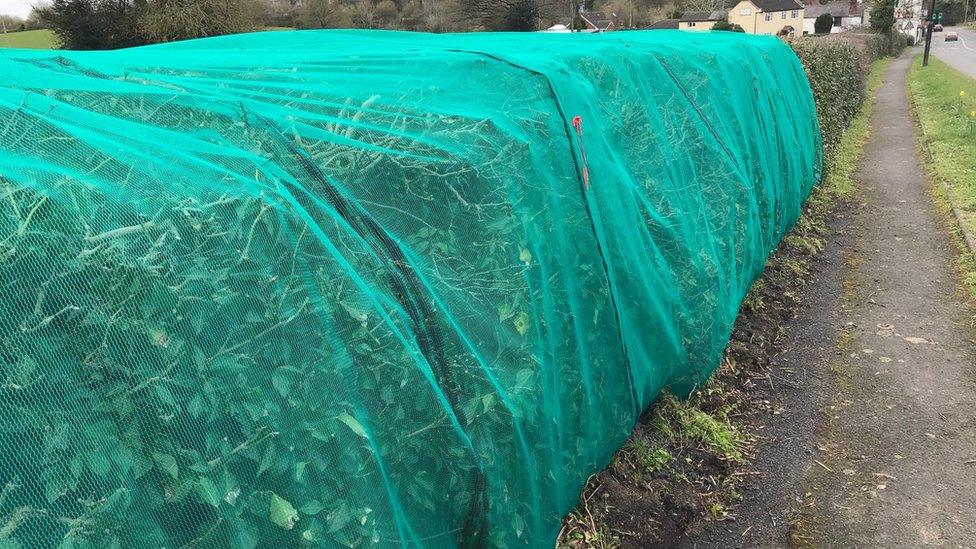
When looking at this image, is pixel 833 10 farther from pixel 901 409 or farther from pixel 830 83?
pixel 901 409

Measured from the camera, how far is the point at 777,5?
8006 centimetres

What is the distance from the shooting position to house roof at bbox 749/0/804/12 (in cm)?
7862

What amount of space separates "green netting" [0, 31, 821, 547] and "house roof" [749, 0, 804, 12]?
87962mm

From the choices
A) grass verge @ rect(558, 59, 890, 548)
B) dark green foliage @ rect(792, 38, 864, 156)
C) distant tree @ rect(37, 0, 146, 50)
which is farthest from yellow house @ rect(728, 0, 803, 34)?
grass verge @ rect(558, 59, 890, 548)

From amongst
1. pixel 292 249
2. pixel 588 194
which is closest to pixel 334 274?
pixel 292 249

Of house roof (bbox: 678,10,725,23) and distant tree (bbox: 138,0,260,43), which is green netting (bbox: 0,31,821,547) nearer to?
distant tree (bbox: 138,0,260,43)

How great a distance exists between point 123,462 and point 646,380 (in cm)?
263

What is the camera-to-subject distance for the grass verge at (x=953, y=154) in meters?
7.21

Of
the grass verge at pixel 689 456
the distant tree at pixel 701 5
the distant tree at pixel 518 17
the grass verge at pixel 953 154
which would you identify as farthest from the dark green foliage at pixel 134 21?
the distant tree at pixel 701 5

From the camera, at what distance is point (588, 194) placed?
10.3 ft

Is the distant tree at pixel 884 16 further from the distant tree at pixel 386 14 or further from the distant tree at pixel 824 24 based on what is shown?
the distant tree at pixel 386 14

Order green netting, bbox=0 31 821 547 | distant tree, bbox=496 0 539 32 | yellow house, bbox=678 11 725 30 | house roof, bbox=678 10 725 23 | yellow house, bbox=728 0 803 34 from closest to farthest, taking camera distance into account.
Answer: green netting, bbox=0 31 821 547 < distant tree, bbox=496 0 539 32 < yellow house, bbox=678 11 725 30 < house roof, bbox=678 10 725 23 < yellow house, bbox=728 0 803 34

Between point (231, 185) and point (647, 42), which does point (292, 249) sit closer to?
point (231, 185)

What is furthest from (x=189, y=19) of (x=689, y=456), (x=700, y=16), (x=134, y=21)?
(x=700, y=16)
